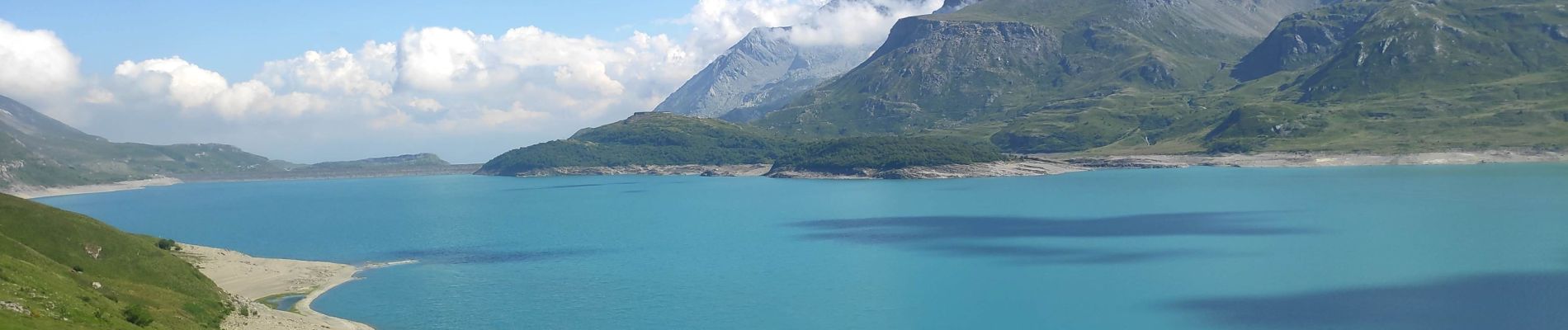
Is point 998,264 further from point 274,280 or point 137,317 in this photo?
point 137,317

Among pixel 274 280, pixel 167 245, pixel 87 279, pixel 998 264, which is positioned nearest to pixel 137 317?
pixel 87 279

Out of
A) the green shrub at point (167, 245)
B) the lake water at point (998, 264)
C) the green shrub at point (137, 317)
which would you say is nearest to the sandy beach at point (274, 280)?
the green shrub at point (167, 245)

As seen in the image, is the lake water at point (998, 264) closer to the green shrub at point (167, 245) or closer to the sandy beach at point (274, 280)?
the sandy beach at point (274, 280)

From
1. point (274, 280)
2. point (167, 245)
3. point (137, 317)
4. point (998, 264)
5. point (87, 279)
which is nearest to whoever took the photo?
point (137, 317)

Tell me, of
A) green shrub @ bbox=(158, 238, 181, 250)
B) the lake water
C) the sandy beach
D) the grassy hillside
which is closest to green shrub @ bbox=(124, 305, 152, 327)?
the grassy hillside

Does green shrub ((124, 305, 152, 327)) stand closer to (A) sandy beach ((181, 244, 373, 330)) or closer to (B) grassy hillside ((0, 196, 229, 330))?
(B) grassy hillside ((0, 196, 229, 330))

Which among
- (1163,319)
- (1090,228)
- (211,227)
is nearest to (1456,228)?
(1090,228)
